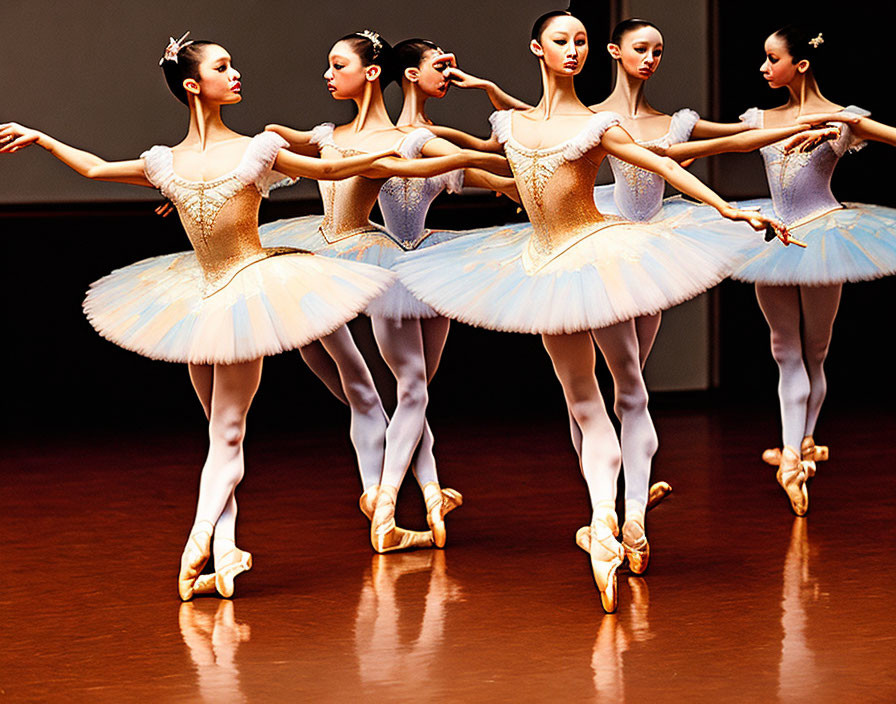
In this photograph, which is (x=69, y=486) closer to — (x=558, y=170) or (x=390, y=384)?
(x=390, y=384)

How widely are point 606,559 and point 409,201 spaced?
4.12 feet

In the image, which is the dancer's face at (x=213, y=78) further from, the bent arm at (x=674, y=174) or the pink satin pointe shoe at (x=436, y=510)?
A: the pink satin pointe shoe at (x=436, y=510)

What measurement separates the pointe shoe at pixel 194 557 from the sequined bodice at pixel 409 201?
3.38ft

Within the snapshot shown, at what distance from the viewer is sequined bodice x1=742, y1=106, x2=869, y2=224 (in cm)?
398

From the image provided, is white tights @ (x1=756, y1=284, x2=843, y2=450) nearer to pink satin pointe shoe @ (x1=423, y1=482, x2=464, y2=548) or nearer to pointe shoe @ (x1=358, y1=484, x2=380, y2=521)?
pink satin pointe shoe @ (x1=423, y1=482, x2=464, y2=548)

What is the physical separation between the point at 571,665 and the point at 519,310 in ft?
2.66

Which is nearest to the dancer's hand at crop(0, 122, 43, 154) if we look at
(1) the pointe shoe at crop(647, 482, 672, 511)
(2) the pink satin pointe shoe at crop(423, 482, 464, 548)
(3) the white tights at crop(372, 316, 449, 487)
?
(3) the white tights at crop(372, 316, 449, 487)

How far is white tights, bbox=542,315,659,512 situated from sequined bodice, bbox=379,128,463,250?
29.2 inches

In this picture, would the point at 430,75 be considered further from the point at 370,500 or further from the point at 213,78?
the point at 370,500

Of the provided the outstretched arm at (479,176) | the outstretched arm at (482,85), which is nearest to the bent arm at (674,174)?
the outstretched arm at (479,176)

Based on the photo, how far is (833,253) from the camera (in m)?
3.85

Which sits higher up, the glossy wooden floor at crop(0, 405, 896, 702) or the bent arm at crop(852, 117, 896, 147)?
the bent arm at crop(852, 117, 896, 147)

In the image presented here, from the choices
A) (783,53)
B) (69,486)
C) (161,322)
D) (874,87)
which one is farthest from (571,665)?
(874,87)

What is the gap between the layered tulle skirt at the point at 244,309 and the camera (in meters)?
3.00
